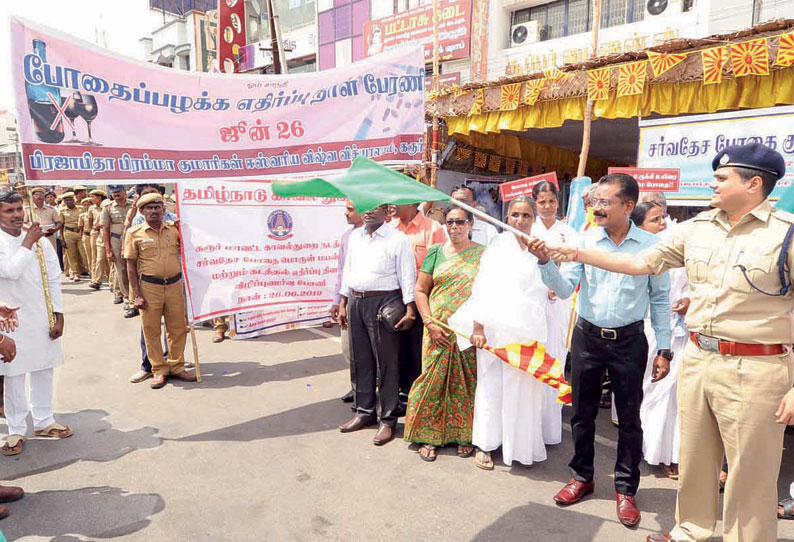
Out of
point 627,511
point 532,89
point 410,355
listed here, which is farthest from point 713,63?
point 627,511

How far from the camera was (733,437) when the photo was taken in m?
2.18

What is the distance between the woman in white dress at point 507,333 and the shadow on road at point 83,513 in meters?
2.01

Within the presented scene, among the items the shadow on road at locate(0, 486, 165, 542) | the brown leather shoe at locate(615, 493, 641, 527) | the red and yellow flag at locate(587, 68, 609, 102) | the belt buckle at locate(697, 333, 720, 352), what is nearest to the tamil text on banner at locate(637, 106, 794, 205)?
the red and yellow flag at locate(587, 68, 609, 102)

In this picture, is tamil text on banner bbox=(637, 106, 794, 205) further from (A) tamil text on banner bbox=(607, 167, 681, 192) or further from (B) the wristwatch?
(B) the wristwatch

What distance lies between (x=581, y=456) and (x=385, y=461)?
1256mm

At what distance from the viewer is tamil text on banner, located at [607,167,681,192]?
4.30 metres

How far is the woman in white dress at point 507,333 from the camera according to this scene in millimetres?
3264

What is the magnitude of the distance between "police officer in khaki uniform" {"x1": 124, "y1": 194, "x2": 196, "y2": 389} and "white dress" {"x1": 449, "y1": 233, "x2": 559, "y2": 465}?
114 inches

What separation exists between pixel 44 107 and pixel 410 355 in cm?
317

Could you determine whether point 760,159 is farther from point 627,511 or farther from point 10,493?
point 10,493

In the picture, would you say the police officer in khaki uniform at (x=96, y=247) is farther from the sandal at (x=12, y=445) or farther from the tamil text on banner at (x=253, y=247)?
the sandal at (x=12, y=445)

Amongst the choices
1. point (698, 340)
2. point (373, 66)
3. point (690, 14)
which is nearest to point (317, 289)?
point (373, 66)

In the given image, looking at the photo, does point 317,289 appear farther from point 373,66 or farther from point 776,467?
point 776,467

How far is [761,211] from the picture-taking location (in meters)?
2.09
